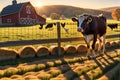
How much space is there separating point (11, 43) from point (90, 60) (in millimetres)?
3339

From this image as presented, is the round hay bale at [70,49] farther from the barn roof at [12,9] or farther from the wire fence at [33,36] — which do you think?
the barn roof at [12,9]

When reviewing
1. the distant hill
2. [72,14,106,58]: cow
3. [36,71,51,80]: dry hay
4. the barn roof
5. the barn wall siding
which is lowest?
the distant hill

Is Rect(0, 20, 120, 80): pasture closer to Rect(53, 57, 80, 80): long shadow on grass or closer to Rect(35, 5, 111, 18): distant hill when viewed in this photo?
Rect(53, 57, 80, 80): long shadow on grass

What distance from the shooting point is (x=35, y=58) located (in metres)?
12.8

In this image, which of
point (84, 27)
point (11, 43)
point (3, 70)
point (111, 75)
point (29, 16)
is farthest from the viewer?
point (29, 16)

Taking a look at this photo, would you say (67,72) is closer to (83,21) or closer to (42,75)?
(42,75)

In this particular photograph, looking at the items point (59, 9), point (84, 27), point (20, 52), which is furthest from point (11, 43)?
point (59, 9)

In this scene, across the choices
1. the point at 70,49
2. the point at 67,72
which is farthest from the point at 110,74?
the point at 70,49

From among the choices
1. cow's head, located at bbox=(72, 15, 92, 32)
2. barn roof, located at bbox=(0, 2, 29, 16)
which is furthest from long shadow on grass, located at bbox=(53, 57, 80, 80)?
barn roof, located at bbox=(0, 2, 29, 16)

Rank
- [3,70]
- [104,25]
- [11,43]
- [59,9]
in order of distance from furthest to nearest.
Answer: [59,9]
[104,25]
[11,43]
[3,70]

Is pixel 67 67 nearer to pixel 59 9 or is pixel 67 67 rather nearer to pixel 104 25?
pixel 104 25

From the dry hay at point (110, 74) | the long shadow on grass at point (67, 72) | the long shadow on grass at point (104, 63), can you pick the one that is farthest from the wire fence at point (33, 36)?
the dry hay at point (110, 74)

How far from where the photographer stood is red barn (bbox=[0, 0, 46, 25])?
217ft

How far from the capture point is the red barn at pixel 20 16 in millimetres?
66188
